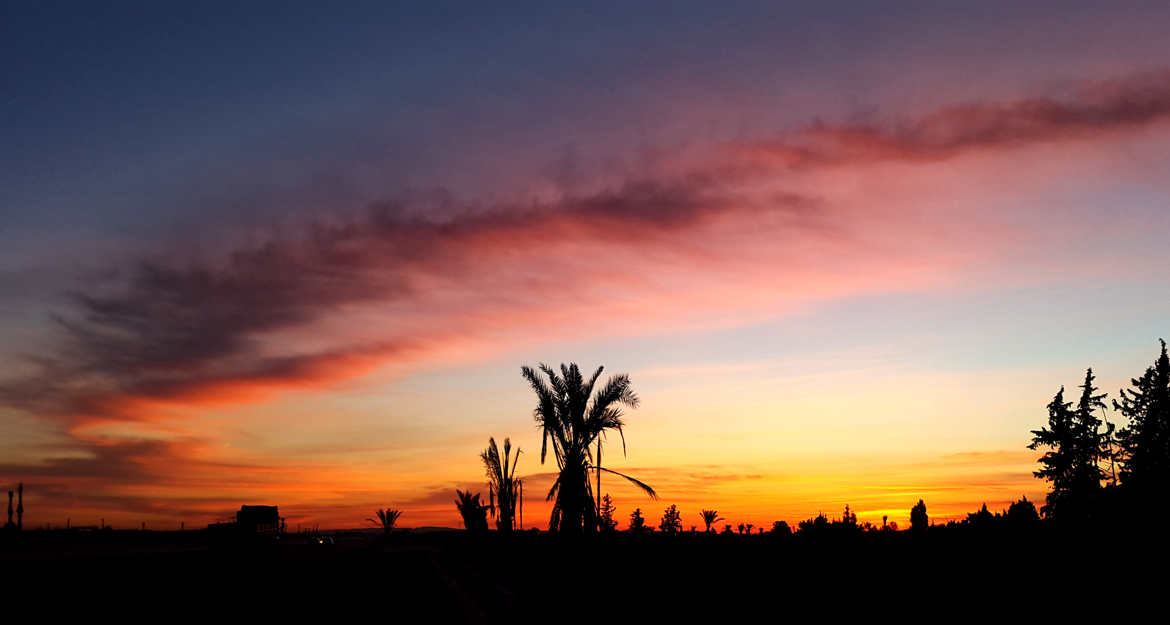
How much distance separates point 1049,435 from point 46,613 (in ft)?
286

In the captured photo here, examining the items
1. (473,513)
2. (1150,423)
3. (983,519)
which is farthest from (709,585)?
(1150,423)

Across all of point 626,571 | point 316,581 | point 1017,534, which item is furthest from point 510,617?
point 316,581

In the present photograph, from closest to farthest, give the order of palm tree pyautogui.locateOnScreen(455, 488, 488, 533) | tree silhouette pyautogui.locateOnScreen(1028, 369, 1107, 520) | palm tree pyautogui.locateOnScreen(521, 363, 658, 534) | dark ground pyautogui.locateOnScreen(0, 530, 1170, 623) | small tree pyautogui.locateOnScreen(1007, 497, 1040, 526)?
dark ground pyautogui.locateOnScreen(0, 530, 1170, 623), small tree pyautogui.locateOnScreen(1007, 497, 1040, 526), palm tree pyautogui.locateOnScreen(521, 363, 658, 534), palm tree pyautogui.locateOnScreen(455, 488, 488, 533), tree silhouette pyautogui.locateOnScreen(1028, 369, 1107, 520)

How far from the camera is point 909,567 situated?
9.34 meters

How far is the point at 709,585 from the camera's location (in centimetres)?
1207

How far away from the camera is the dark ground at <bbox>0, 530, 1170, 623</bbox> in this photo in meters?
8.01

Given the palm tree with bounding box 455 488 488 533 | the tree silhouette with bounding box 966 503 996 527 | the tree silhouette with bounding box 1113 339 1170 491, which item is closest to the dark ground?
the tree silhouette with bounding box 966 503 996 527

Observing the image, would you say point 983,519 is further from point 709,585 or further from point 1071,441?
point 1071,441

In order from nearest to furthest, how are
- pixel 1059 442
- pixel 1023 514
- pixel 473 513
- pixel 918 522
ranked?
pixel 1023 514
pixel 918 522
pixel 473 513
pixel 1059 442

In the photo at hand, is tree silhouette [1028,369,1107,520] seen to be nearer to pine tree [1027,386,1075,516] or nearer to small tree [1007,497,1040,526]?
pine tree [1027,386,1075,516]

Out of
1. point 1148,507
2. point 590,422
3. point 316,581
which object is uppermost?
point 590,422

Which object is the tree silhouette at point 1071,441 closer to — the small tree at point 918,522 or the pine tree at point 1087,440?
the pine tree at point 1087,440

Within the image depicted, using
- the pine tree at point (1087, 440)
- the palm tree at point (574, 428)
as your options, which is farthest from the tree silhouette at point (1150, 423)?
the palm tree at point (574, 428)

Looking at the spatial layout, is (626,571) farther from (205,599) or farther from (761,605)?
(205,599)
